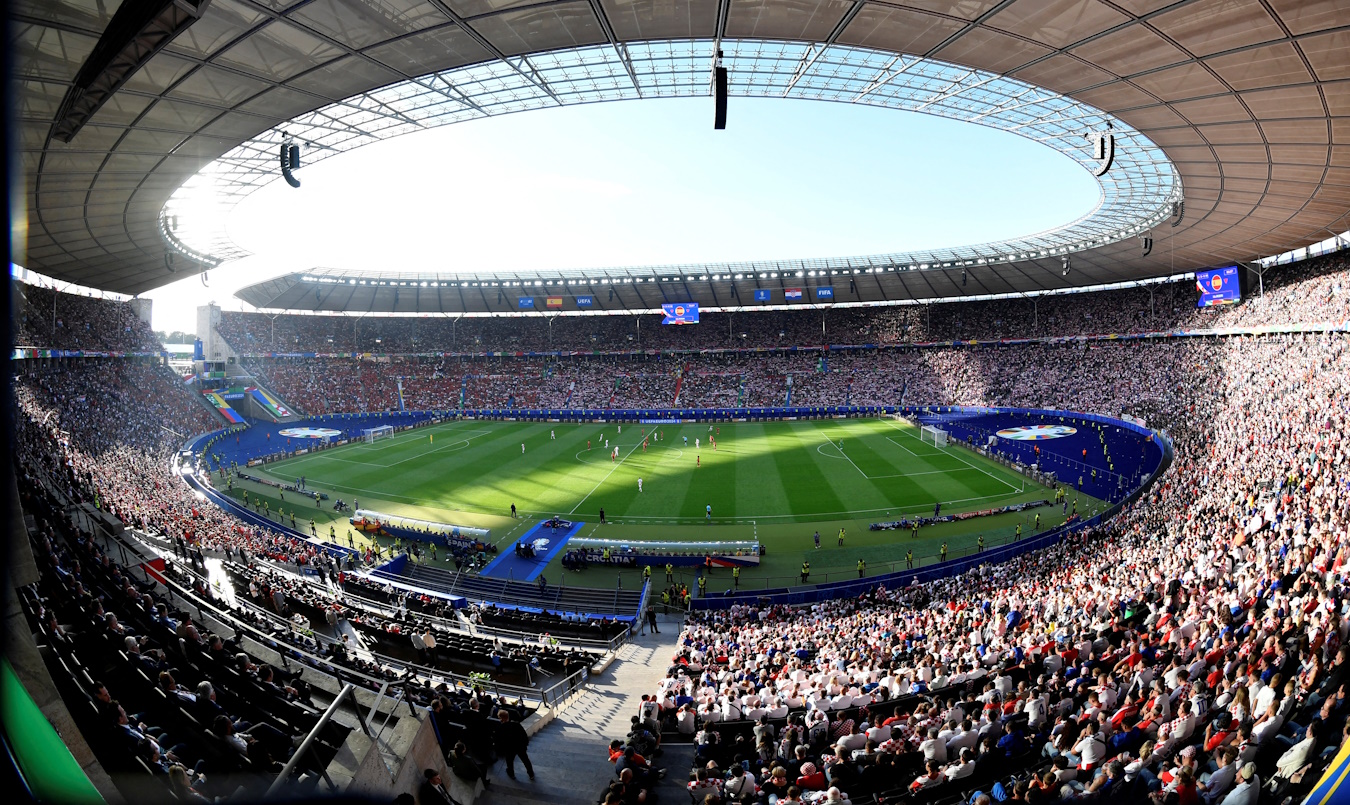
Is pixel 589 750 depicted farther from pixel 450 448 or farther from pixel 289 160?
pixel 450 448

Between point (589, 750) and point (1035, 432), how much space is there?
5026cm

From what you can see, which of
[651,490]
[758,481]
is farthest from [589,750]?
[758,481]

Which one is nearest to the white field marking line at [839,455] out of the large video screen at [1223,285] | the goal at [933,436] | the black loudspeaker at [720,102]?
the goal at [933,436]

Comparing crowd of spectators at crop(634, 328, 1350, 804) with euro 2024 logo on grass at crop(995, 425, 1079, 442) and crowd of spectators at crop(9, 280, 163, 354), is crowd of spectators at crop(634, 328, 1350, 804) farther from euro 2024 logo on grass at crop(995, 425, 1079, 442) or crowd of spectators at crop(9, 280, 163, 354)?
crowd of spectators at crop(9, 280, 163, 354)

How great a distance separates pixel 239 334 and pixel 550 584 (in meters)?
74.3

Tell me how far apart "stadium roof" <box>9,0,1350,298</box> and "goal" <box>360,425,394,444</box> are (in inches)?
1112

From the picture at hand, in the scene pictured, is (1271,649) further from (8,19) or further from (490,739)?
(8,19)

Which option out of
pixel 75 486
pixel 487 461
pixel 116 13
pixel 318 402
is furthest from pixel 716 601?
pixel 318 402

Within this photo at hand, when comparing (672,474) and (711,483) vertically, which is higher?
(672,474)

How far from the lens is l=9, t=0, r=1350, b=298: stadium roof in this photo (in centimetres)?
1430

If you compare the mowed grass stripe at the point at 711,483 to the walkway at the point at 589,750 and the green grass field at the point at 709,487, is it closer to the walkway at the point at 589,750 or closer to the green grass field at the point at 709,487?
the green grass field at the point at 709,487

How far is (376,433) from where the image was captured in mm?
58281

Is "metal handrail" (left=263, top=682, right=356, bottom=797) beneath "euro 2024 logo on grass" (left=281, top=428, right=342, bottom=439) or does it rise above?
above

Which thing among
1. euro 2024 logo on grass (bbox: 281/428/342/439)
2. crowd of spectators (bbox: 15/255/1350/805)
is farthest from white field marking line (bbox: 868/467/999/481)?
euro 2024 logo on grass (bbox: 281/428/342/439)
